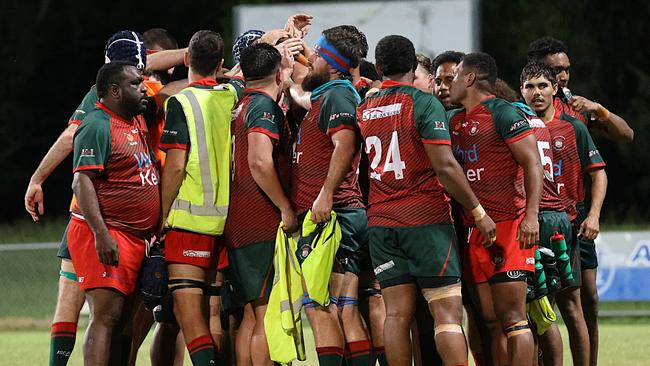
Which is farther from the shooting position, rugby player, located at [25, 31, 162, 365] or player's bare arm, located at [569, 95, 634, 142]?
player's bare arm, located at [569, 95, 634, 142]

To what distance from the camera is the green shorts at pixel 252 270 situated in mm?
7914

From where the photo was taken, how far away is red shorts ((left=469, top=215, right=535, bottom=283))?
7754mm

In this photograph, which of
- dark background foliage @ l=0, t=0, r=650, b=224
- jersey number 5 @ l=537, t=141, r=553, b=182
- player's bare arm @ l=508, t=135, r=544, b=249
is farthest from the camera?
dark background foliage @ l=0, t=0, r=650, b=224

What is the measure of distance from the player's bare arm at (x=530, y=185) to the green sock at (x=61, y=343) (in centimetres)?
309

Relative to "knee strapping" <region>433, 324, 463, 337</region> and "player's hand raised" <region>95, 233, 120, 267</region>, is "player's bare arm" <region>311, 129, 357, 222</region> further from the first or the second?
"player's hand raised" <region>95, 233, 120, 267</region>

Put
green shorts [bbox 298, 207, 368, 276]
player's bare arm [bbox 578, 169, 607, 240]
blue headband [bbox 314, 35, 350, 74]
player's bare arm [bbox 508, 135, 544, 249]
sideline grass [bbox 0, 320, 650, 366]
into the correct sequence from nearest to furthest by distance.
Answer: player's bare arm [bbox 508, 135, 544, 249] < green shorts [bbox 298, 207, 368, 276] < blue headband [bbox 314, 35, 350, 74] < player's bare arm [bbox 578, 169, 607, 240] < sideline grass [bbox 0, 320, 650, 366]

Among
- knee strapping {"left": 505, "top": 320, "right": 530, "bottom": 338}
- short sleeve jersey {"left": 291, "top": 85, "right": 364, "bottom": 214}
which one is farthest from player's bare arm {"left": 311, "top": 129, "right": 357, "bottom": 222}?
knee strapping {"left": 505, "top": 320, "right": 530, "bottom": 338}

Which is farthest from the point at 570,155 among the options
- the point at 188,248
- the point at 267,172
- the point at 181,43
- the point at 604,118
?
the point at 181,43

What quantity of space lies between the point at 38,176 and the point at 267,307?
1.82m

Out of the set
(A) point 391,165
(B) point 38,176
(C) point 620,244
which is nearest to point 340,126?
(A) point 391,165

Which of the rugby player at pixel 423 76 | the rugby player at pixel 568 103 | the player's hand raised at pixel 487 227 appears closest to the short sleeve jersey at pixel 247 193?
the player's hand raised at pixel 487 227

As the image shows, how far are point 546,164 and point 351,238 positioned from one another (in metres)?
1.58

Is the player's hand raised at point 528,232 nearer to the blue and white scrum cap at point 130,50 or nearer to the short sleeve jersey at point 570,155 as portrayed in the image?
the short sleeve jersey at point 570,155

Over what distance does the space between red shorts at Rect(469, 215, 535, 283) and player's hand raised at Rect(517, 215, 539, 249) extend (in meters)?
0.14
